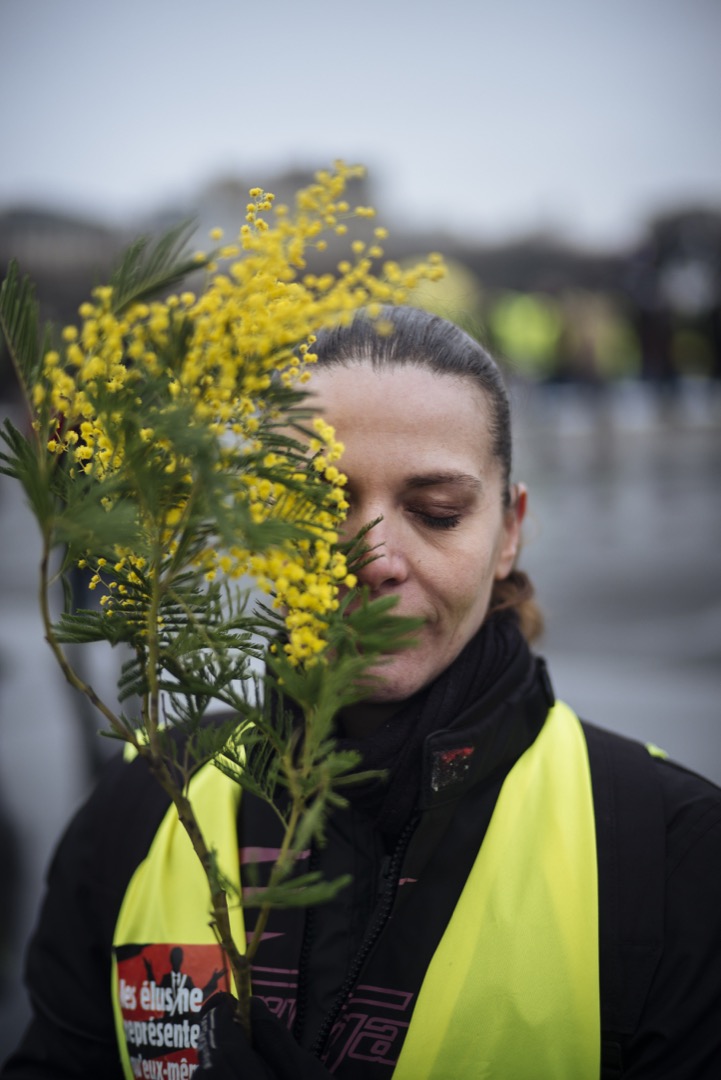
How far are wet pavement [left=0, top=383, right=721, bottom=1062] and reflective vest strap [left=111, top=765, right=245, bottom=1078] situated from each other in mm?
933

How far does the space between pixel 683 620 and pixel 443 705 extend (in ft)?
21.2

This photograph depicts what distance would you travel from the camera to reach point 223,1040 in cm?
130

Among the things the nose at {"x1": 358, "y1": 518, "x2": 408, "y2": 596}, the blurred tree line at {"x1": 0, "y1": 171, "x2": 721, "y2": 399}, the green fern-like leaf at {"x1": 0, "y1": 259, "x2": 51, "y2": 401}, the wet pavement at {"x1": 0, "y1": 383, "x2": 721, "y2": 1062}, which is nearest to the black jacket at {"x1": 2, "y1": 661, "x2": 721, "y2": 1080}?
the nose at {"x1": 358, "y1": 518, "x2": 408, "y2": 596}

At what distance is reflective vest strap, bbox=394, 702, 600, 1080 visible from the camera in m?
1.52

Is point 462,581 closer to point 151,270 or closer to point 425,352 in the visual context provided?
point 425,352

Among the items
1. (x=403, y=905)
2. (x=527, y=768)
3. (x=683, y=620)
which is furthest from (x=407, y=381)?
(x=683, y=620)

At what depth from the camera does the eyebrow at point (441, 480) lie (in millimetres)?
1576

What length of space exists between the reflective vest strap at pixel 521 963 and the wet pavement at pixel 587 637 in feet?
2.56

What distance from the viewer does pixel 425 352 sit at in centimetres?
166

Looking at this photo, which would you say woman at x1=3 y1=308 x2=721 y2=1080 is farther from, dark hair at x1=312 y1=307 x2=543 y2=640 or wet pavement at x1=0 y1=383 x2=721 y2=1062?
wet pavement at x1=0 y1=383 x2=721 y2=1062

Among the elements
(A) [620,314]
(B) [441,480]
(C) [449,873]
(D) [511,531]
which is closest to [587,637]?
(D) [511,531]

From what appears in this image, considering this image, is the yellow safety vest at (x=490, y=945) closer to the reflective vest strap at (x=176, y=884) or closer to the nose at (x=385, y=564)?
the reflective vest strap at (x=176, y=884)

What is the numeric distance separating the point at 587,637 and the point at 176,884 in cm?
602

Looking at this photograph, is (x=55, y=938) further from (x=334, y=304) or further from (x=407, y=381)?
(x=334, y=304)
